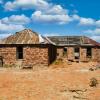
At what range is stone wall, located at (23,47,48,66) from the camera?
29438mm

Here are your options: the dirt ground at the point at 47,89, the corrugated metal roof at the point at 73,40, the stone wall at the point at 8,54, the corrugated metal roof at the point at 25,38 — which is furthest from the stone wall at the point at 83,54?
the dirt ground at the point at 47,89

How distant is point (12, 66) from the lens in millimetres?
30062

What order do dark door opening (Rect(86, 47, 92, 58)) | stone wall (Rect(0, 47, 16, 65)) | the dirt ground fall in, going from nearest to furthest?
the dirt ground, stone wall (Rect(0, 47, 16, 65)), dark door opening (Rect(86, 47, 92, 58))

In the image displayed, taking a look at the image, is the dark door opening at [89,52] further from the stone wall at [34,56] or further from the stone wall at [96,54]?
the stone wall at [34,56]

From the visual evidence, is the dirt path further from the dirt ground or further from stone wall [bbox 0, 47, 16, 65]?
stone wall [bbox 0, 47, 16, 65]

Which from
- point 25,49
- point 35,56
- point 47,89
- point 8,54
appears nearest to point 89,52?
point 35,56

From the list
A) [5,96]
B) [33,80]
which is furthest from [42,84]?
[5,96]

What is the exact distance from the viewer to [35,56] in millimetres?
29516

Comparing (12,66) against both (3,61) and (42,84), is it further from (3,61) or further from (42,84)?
(42,84)

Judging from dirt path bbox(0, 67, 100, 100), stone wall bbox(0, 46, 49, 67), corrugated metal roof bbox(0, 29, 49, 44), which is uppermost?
corrugated metal roof bbox(0, 29, 49, 44)

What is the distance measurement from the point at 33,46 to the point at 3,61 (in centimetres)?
372

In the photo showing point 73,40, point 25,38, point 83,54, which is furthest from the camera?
point 73,40

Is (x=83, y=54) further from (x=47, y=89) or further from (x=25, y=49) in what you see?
(x=47, y=89)

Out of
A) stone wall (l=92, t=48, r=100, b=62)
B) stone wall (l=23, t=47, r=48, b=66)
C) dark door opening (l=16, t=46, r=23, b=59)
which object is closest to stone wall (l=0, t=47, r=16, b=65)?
dark door opening (l=16, t=46, r=23, b=59)
